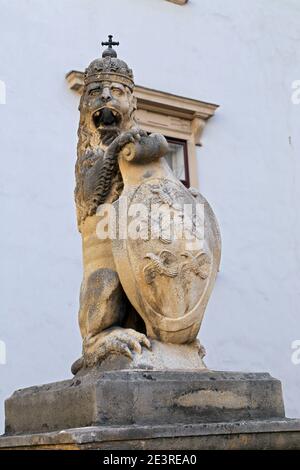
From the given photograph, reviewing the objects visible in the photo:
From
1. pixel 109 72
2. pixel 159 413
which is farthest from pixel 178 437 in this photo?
pixel 109 72

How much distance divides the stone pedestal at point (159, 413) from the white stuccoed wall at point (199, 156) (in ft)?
12.1

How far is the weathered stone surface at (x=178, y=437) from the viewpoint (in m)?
2.55

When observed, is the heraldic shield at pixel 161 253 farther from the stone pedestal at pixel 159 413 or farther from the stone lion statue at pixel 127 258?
the stone pedestal at pixel 159 413

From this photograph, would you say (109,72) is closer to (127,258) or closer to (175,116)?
(127,258)

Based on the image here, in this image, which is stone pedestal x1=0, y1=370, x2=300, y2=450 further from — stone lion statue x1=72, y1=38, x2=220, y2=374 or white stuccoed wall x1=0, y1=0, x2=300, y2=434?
white stuccoed wall x1=0, y1=0, x2=300, y2=434

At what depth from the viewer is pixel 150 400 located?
277 cm

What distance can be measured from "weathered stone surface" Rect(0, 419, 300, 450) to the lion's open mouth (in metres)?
1.53

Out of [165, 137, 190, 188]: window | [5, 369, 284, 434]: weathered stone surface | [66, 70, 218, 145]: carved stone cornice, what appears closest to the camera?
[5, 369, 284, 434]: weathered stone surface

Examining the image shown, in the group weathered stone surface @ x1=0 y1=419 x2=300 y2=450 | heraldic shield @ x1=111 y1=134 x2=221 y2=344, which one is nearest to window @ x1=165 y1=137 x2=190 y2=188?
heraldic shield @ x1=111 y1=134 x2=221 y2=344

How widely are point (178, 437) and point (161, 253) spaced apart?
77 cm

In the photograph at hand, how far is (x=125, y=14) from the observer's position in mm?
8531

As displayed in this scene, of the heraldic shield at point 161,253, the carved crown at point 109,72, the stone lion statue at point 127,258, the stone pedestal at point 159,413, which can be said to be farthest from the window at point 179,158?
the stone pedestal at point 159,413

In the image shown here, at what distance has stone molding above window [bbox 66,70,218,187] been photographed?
8.32m
